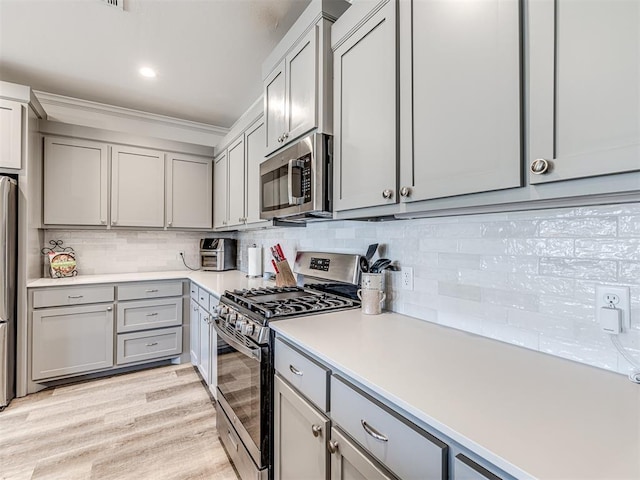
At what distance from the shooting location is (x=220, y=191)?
3475 millimetres

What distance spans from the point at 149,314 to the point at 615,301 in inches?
130

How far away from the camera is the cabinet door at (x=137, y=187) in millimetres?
3191

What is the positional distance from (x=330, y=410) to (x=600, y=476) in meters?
0.69

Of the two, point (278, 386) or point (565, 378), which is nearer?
point (565, 378)

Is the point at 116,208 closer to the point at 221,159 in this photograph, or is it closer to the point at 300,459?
the point at 221,159

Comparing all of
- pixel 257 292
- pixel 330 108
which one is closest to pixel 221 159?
pixel 257 292

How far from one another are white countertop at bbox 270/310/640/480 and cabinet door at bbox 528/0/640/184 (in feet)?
1.70

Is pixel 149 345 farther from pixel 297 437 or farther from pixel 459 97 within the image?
pixel 459 97

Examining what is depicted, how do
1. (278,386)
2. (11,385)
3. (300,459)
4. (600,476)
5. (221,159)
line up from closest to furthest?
(600,476), (300,459), (278,386), (11,385), (221,159)

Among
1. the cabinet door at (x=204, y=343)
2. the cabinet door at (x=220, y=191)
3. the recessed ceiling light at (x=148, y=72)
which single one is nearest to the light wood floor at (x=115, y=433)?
the cabinet door at (x=204, y=343)

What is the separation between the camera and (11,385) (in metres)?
2.47

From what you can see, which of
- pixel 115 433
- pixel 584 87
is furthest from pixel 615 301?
pixel 115 433

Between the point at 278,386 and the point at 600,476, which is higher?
the point at 600,476

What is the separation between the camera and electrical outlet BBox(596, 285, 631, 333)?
33.8 inches
